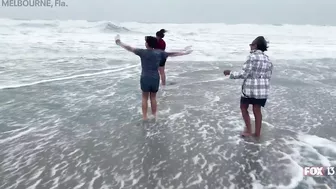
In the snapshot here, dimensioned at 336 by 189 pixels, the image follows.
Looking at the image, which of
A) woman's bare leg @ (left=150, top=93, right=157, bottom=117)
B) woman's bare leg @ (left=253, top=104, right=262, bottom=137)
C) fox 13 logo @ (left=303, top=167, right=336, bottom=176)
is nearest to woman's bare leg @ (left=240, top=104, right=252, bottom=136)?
woman's bare leg @ (left=253, top=104, right=262, bottom=137)

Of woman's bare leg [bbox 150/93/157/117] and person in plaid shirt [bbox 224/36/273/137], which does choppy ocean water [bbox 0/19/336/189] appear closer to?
woman's bare leg [bbox 150/93/157/117]

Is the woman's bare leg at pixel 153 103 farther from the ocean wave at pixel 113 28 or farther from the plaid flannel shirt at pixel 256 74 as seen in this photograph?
the ocean wave at pixel 113 28

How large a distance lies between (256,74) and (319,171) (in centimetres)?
166

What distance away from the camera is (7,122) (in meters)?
6.42

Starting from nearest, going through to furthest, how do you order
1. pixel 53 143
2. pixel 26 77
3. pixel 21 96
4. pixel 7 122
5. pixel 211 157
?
1. pixel 211 157
2. pixel 53 143
3. pixel 7 122
4. pixel 21 96
5. pixel 26 77

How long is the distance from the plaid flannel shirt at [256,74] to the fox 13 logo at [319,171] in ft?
4.20

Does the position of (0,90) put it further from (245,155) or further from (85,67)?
(245,155)

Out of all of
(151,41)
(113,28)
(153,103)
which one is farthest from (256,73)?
(113,28)

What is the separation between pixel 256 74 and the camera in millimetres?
5043

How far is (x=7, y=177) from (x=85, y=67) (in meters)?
9.73

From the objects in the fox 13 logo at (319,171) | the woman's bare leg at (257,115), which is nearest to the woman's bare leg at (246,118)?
the woman's bare leg at (257,115)

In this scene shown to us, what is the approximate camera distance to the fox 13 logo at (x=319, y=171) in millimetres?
4441

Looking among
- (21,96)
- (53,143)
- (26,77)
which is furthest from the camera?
(26,77)

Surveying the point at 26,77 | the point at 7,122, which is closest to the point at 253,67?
the point at 7,122
